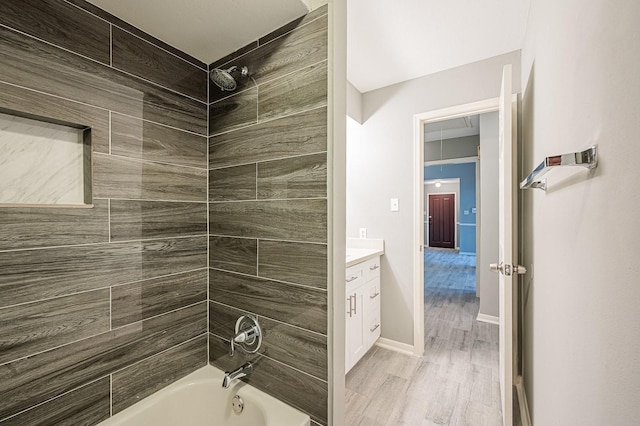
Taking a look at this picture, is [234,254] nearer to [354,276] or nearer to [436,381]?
[354,276]

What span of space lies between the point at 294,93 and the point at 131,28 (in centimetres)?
79

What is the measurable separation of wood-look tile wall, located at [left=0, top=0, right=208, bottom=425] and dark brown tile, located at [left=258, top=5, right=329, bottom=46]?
1.55 feet

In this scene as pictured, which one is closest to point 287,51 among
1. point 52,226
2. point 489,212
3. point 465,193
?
point 52,226

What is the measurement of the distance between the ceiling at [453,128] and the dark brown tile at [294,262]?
3.88 meters

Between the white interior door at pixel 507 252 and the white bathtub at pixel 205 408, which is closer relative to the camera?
the white bathtub at pixel 205 408

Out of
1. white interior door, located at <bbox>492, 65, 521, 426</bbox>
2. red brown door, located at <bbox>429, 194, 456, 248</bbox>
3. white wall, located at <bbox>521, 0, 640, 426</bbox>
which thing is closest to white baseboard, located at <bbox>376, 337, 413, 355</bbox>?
white interior door, located at <bbox>492, 65, 521, 426</bbox>

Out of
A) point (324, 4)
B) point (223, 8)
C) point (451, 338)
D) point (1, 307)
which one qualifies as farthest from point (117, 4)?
point (451, 338)

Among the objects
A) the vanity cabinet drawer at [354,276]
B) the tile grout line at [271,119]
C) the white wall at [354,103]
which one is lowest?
the vanity cabinet drawer at [354,276]

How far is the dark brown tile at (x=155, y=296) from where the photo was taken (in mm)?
1188

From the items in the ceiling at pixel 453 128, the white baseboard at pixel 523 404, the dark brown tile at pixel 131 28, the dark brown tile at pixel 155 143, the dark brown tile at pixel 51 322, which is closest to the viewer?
the dark brown tile at pixel 51 322

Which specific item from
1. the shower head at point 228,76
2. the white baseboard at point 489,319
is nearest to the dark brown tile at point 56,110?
the shower head at point 228,76

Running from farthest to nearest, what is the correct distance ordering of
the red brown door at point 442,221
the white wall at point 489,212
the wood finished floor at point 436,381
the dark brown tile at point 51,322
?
the red brown door at point 442,221 < the white wall at point 489,212 < the wood finished floor at point 436,381 < the dark brown tile at point 51,322

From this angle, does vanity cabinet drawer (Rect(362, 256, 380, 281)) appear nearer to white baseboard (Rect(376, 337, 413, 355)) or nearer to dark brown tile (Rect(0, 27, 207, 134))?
white baseboard (Rect(376, 337, 413, 355))

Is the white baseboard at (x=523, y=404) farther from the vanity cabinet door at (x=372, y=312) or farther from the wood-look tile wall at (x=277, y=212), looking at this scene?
the wood-look tile wall at (x=277, y=212)
